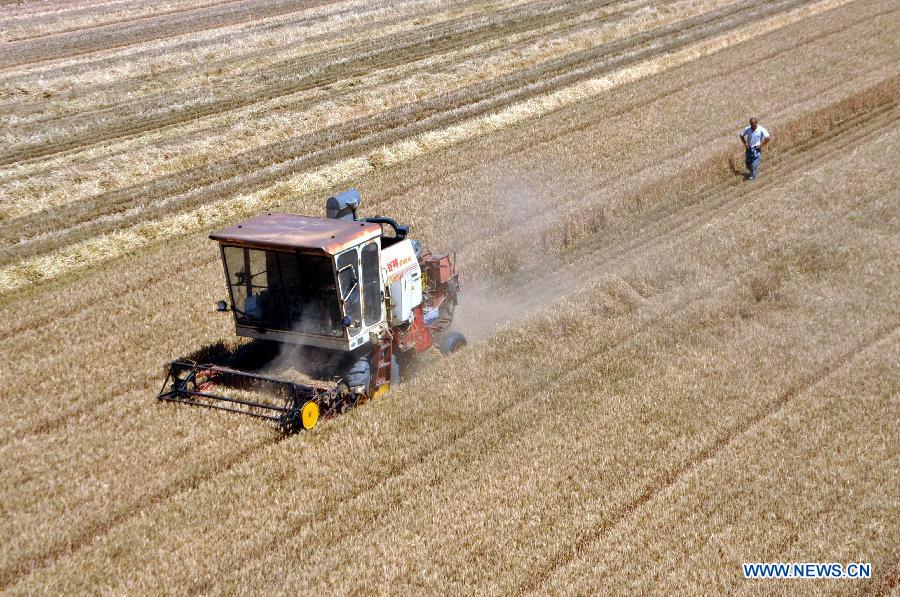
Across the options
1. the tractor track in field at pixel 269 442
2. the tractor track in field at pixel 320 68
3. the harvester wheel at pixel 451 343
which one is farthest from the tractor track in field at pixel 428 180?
the tractor track in field at pixel 320 68

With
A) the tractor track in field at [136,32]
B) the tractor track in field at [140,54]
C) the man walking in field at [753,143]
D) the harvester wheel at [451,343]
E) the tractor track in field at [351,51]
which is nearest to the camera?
the harvester wheel at [451,343]

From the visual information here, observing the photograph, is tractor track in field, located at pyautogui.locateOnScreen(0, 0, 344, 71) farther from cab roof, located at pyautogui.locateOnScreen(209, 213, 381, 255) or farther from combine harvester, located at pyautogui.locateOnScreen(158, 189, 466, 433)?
combine harvester, located at pyautogui.locateOnScreen(158, 189, 466, 433)

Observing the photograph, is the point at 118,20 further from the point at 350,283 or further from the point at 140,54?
the point at 350,283

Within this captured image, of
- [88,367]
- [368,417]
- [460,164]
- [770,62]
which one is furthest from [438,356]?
[770,62]

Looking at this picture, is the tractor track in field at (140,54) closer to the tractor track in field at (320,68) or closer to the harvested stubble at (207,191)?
the tractor track in field at (320,68)

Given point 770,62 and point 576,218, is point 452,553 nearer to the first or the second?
point 576,218
